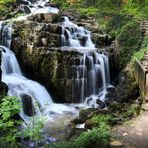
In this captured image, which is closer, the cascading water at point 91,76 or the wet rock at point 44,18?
the cascading water at point 91,76

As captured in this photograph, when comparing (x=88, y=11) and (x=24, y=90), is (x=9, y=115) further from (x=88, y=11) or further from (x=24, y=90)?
(x=88, y=11)

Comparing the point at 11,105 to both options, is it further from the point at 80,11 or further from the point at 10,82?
the point at 80,11

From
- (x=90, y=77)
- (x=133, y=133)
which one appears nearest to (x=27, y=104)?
(x=90, y=77)

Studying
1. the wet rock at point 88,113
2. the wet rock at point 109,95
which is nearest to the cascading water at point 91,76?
the wet rock at point 109,95

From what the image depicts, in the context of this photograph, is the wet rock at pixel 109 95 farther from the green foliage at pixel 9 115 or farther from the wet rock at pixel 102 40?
the green foliage at pixel 9 115

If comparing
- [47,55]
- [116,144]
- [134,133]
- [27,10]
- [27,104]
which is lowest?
[27,104]

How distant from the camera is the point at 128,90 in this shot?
14.2 meters

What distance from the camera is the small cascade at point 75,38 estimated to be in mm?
17344

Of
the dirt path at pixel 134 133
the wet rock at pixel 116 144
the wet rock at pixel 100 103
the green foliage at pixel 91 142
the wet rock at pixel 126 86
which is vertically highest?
the green foliage at pixel 91 142

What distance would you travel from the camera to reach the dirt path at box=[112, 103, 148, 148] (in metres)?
7.41

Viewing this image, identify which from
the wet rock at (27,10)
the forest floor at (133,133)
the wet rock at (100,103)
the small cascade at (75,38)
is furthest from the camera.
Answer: the wet rock at (27,10)

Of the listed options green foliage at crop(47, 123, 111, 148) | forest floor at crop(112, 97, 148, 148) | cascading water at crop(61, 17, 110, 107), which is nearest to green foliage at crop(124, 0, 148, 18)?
cascading water at crop(61, 17, 110, 107)

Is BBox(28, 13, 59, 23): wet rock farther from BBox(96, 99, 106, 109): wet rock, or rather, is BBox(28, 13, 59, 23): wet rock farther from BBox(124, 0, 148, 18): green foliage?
BBox(96, 99, 106, 109): wet rock

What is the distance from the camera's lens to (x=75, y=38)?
17719 millimetres
